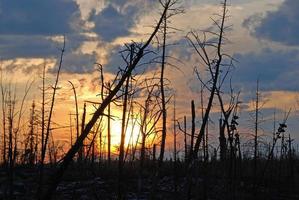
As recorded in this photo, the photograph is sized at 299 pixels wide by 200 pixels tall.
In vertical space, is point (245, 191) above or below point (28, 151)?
below

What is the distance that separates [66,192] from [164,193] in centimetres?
397

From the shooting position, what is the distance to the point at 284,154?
2944 centimetres

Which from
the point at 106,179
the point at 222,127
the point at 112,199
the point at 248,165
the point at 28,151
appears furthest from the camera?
the point at 248,165

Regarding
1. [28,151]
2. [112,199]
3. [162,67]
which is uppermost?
[162,67]

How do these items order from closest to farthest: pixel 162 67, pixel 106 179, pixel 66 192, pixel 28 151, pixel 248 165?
pixel 162 67 < pixel 66 192 < pixel 106 179 < pixel 28 151 < pixel 248 165

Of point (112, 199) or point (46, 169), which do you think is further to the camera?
point (46, 169)

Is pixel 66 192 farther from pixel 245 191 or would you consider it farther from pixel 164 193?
pixel 245 191

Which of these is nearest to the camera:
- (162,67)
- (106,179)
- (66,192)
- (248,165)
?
(162,67)

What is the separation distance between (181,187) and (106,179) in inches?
139

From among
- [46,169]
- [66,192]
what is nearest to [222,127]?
[66,192]

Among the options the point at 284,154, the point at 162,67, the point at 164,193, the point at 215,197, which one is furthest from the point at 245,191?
the point at 162,67

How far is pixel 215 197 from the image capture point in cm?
2362

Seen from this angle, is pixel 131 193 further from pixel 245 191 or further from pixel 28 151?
pixel 28 151

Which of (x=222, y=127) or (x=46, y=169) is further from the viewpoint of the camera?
(x=46, y=169)
